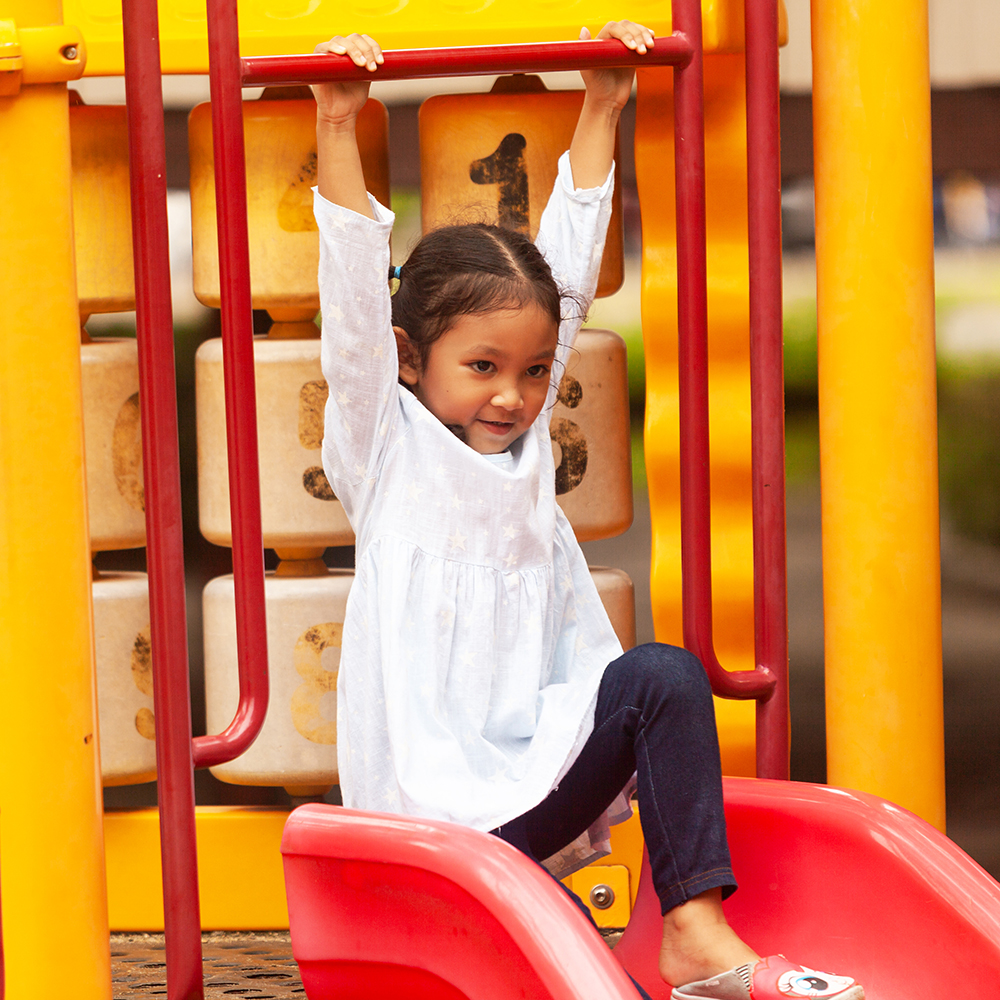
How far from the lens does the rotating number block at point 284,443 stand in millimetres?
1405

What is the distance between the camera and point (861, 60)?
122 centimetres

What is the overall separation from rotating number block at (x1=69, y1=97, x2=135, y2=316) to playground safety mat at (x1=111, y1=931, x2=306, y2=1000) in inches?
28.7

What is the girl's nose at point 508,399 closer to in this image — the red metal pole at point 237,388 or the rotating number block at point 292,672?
the red metal pole at point 237,388

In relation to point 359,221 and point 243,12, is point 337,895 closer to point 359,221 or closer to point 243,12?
point 359,221

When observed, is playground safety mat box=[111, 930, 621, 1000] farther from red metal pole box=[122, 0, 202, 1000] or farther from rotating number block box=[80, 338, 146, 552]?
rotating number block box=[80, 338, 146, 552]

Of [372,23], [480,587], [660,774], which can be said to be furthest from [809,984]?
[372,23]

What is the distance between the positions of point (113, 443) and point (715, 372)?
2.25 feet

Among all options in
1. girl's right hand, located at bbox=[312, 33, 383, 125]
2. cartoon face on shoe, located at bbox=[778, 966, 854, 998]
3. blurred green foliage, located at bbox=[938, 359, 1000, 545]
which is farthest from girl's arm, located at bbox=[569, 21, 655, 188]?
blurred green foliage, located at bbox=[938, 359, 1000, 545]

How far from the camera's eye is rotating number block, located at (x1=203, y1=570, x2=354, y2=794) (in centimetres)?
143

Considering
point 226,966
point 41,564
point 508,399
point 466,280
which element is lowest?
point 226,966

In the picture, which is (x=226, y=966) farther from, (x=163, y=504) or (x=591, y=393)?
(x=591, y=393)

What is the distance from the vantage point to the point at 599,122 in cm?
120

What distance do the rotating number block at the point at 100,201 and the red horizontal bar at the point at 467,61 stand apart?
1.15 ft

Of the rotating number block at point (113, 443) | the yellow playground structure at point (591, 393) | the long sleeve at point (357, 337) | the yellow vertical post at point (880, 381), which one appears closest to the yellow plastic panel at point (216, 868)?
the yellow playground structure at point (591, 393)
